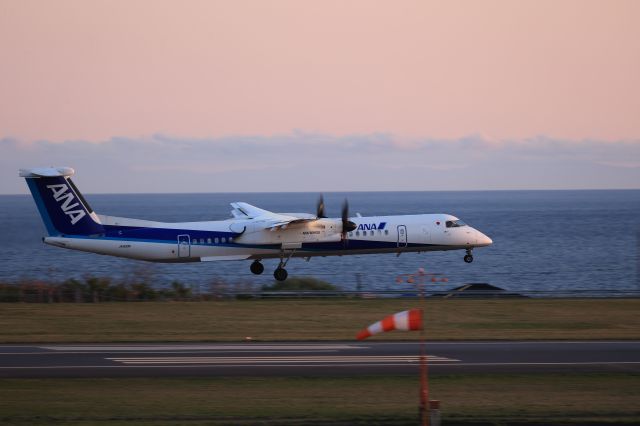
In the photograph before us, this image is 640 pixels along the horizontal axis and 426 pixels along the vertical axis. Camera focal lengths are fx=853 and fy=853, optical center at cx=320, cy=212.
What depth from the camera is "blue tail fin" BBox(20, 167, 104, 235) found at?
131 feet

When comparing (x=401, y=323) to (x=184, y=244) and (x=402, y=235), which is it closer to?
(x=184, y=244)

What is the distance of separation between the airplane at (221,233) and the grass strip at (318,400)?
21987 mm

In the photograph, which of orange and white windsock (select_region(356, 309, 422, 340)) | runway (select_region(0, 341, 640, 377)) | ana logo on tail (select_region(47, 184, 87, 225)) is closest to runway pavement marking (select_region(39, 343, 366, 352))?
runway (select_region(0, 341, 640, 377))

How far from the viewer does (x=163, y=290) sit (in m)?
41.6

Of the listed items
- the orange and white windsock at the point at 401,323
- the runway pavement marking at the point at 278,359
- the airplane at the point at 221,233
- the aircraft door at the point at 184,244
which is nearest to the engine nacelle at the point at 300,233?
the airplane at the point at 221,233

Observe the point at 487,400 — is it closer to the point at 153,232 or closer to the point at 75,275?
the point at 153,232

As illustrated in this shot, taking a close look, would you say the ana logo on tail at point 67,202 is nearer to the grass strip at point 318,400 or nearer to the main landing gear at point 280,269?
the main landing gear at point 280,269

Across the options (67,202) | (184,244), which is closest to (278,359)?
(184,244)

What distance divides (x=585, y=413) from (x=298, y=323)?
1550 cm

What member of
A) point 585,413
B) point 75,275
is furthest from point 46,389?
point 75,275

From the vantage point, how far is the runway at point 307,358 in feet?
65.8

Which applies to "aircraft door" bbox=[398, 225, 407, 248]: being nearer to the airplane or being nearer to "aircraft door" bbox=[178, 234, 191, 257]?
the airplane

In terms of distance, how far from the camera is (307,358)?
21969mm

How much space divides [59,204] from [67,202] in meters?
0.38
